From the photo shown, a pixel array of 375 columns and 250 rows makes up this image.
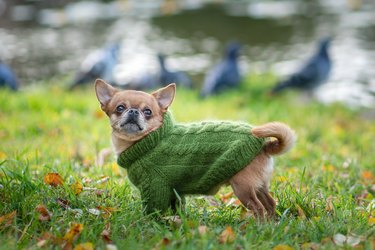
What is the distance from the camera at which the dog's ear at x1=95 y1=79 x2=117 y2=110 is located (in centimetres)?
392

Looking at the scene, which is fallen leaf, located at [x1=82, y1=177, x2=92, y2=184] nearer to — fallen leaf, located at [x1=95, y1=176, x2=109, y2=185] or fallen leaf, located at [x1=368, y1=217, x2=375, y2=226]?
fallen leaf, located at [x1=95, y1=176, x2=109, y2=185]

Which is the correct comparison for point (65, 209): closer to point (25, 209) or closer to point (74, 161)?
point (25, 209)

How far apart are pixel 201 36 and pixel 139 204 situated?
1182cm

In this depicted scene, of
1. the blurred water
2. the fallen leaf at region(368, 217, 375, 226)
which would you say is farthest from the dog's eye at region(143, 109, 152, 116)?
the blurred water

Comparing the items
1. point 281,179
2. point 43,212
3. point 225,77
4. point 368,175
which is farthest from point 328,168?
point 225,77

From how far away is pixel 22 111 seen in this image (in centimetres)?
796

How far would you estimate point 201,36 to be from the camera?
15.4 meters

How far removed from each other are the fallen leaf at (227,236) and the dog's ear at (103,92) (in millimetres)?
1122

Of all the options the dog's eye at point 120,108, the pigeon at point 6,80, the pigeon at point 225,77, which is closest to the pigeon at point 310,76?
the pigeon at point 225,77

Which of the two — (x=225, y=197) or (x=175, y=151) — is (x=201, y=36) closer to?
(x=225, y=197)

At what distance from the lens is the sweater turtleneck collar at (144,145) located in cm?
382

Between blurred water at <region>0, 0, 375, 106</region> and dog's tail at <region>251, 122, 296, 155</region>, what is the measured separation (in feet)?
22.6

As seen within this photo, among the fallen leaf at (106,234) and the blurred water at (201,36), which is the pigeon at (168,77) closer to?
the blurred water at (201,36)

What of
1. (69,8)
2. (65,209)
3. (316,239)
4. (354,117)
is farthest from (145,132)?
(69,8)
